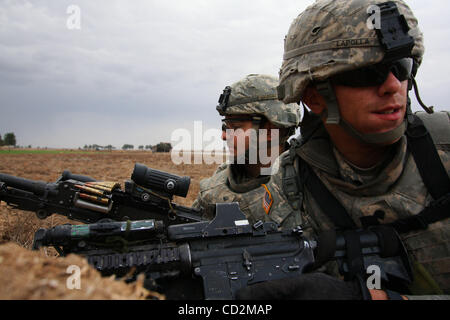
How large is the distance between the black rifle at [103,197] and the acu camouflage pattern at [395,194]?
58.2 inches

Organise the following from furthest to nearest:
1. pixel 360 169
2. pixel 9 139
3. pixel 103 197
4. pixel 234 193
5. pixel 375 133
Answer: pixel 9 139, pixel 234 193, pixel 103 197, pixel 360 169, pixel 375 133

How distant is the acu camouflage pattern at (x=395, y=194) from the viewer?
2229 millimetres

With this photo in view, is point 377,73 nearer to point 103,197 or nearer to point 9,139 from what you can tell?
point 103,197

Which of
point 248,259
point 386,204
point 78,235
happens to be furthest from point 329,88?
point 78,235

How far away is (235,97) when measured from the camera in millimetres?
4441

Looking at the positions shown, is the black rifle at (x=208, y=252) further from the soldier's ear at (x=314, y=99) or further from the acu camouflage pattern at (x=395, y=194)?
the soldier's ear at (x=314, y=99)

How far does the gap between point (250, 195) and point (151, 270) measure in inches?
88.2

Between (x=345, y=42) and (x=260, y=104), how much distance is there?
2.15 meters

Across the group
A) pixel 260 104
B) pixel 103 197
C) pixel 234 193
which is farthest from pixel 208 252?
pixel 260 104

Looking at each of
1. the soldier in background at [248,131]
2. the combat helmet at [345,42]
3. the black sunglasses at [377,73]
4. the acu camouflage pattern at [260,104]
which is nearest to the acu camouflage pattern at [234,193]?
the soldier in background at [248,131]

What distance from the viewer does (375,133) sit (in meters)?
2.18
